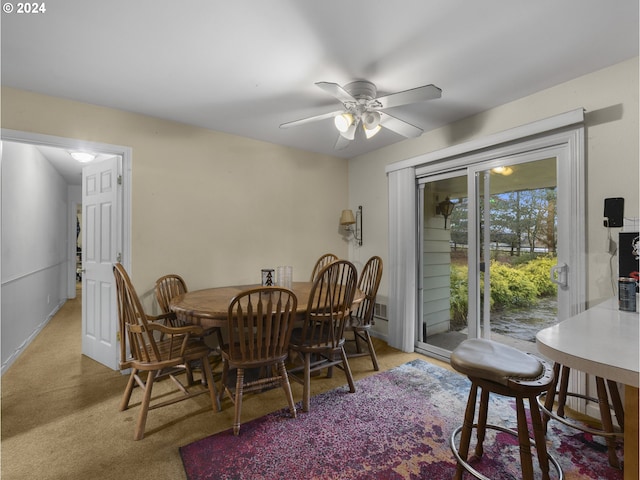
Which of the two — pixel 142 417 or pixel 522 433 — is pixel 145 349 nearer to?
pixel 142 417

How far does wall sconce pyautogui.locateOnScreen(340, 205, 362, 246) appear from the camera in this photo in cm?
398

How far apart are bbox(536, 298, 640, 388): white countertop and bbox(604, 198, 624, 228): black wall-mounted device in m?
0.77

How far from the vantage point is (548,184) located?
2422mm

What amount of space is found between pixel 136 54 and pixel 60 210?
18.0ft

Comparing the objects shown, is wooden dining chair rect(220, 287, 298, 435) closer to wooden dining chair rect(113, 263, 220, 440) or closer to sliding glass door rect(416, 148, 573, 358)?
wooden dining chair rect(113, 263, 220, 440)

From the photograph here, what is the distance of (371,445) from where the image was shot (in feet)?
5.85

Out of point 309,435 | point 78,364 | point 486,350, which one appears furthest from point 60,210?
point 486,350

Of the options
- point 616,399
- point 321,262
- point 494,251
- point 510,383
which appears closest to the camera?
point 510,383

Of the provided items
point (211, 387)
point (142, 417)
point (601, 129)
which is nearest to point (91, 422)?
point (142, 417)

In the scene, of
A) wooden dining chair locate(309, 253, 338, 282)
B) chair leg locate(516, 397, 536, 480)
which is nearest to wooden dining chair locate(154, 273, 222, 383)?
wooden dining chair locate(309, 253, 338, 282)

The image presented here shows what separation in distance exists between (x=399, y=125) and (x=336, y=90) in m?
0.67

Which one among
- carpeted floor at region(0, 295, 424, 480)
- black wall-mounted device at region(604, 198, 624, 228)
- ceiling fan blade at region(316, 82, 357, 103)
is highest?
ceiling fan blade at region(316, 82, 357, 103)

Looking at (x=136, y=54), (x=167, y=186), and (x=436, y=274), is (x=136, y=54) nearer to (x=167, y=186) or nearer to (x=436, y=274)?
(x=167, y=186)

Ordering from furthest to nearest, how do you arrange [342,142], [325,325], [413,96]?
[342,142] → [325,325] → [413,96]
